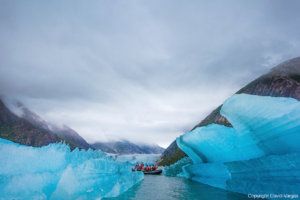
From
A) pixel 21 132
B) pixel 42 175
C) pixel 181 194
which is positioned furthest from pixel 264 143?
pixel 21 132

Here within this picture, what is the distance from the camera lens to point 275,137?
6773 millimetres

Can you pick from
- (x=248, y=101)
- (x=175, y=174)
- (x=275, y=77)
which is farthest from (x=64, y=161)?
(x=275, y=77)

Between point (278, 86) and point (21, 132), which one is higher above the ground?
point (278, 86)

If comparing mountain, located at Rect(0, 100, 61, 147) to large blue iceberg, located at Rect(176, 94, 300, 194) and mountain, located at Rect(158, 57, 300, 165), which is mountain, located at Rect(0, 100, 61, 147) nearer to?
mountain, located at Rect(158, 57, 300, 165)

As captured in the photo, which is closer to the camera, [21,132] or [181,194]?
[181,194]

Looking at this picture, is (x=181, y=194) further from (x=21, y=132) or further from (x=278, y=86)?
(x=21, y=132)

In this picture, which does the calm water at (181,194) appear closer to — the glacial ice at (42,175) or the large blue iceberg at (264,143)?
the large blue iceberg at (264,143)

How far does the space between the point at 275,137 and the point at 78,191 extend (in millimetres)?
6904

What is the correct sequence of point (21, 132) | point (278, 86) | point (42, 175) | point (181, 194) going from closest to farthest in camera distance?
point (42, 175)
point (181, 194)
point (278, 86)
point (21, 132)

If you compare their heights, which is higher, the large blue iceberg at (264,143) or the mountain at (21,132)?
the mountain at (21,132)

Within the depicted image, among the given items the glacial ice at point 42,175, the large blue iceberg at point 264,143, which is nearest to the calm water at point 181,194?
the large blue iceberg at point 264,143

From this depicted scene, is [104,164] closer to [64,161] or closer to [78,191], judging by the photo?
[64,161]

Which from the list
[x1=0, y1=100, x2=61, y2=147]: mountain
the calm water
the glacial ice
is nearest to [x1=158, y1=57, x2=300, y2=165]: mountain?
the calm water

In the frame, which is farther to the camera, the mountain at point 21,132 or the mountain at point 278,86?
the mountain at point 21,132
